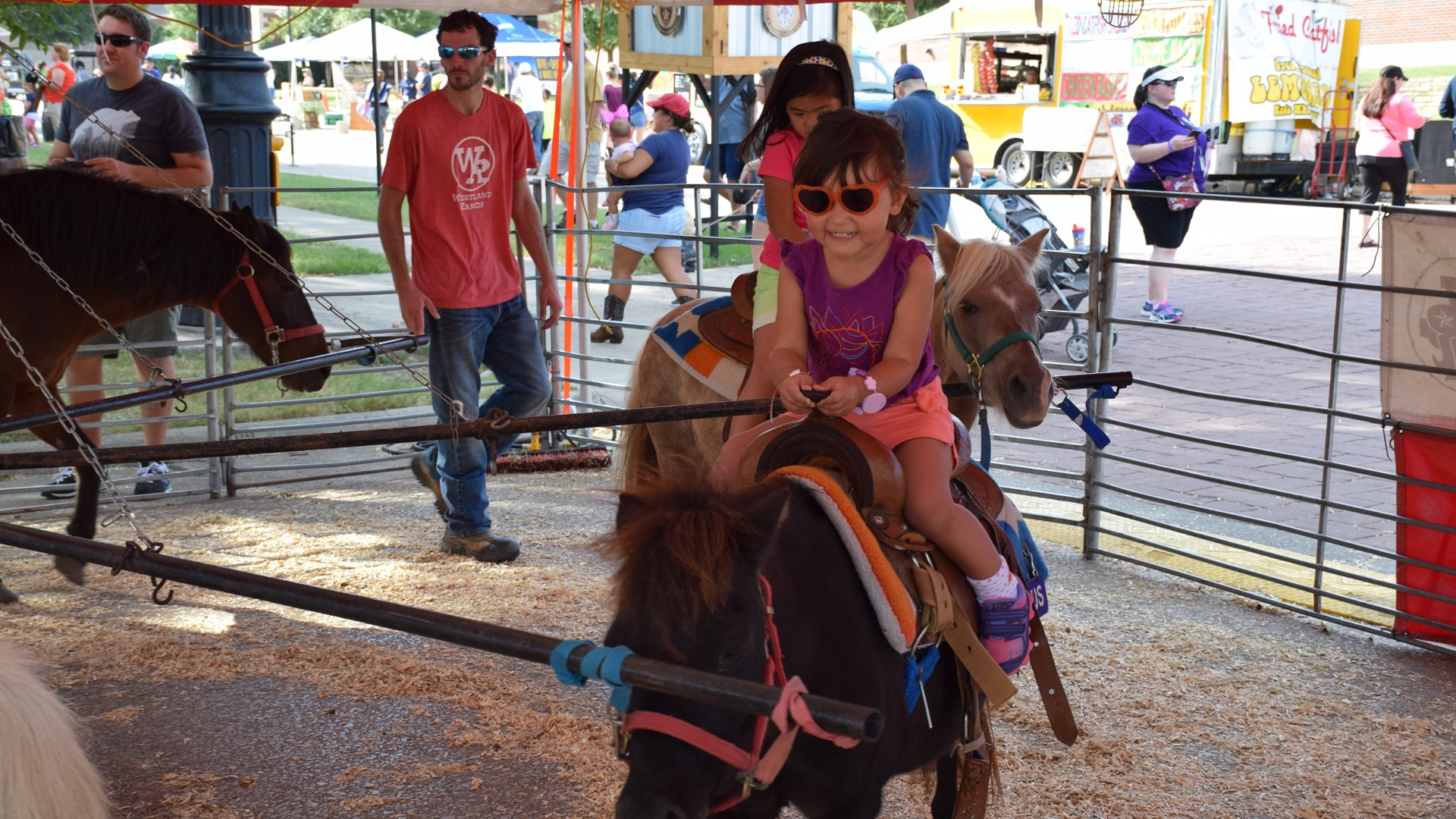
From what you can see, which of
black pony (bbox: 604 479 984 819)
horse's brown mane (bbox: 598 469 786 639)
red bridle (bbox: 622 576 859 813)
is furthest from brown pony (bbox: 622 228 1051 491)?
red bridle (bbox: 622 576 859 813)

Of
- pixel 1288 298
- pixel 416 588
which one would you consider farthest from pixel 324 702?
pixel 1288 298

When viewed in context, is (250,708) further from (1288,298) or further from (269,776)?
(1288,298)

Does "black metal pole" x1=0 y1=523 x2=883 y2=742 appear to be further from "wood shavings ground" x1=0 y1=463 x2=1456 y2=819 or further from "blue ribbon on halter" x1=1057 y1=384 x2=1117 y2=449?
"blue ribbon on halter" x1=1057 y1=384 x2=1117 y2=449

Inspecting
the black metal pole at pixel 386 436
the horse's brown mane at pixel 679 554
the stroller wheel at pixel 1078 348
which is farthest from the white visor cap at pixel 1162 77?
the horse's brown mane at pixel 679 554

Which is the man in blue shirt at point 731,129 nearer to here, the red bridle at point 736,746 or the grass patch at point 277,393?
the grass patch at point 277,393

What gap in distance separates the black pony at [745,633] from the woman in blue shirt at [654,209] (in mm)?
6208

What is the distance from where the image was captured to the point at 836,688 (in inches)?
79.4

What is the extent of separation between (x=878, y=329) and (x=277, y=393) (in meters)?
6.40

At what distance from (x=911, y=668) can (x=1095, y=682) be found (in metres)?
2.04

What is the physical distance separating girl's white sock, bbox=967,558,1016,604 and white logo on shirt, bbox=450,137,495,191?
10.4 feet

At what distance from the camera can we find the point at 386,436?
8.14 ft

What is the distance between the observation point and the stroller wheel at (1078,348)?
7.87m

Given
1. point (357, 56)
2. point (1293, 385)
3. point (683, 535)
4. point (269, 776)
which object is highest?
point (357, 56)

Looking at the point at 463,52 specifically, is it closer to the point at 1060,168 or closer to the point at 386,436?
the point at 386,436
